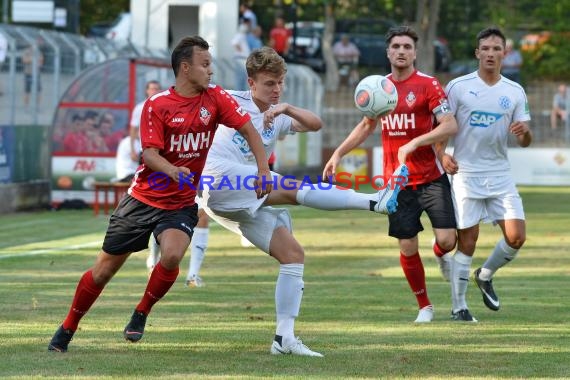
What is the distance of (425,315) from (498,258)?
1.11 m

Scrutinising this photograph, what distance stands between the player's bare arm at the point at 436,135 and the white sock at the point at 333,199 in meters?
1.41

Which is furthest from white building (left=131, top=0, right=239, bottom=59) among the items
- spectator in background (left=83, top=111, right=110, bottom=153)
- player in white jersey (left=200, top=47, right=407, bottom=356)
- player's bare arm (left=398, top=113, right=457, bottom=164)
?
player in white jersey (left=200, top=47, right=407, bottom=356)

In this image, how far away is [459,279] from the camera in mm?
11430

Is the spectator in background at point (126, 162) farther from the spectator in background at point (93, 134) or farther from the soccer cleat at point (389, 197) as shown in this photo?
the soccer cleat at point (389, 197)

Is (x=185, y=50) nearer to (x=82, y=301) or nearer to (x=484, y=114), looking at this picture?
(x=82, y=301)

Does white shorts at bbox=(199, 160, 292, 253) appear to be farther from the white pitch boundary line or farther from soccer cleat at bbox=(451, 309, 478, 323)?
the white pitch boundary line

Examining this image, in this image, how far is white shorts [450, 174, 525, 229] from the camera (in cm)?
1162

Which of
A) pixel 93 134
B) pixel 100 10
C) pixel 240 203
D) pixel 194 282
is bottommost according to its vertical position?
pixel 194 282

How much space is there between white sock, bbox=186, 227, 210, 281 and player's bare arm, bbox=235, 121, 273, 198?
474cm

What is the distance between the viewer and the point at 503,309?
1196cm

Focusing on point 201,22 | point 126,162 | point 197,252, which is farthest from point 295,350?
point 201,22

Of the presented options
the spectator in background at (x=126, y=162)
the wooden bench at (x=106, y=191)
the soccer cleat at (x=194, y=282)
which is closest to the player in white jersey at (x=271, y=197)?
the soccer cleat at (x=194, y=282)

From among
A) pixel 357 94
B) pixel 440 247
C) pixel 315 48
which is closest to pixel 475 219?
pixel 440 247

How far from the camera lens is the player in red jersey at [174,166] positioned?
8984 millimetres
